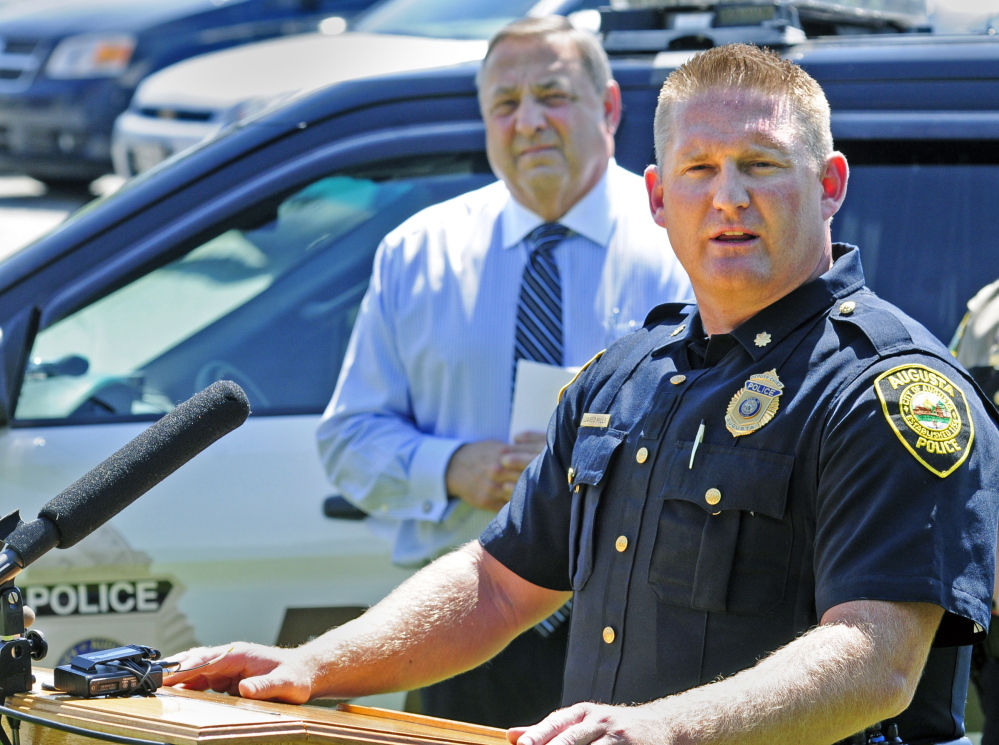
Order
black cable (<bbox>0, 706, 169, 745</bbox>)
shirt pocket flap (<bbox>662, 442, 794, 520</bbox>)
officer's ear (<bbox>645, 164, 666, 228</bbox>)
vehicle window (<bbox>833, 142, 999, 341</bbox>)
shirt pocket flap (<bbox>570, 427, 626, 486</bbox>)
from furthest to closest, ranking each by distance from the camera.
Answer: vehicle window (<bbox>833, 142, 999, 341</bbox>)
officer's ear (<bbox>645, 164, 666, 228</bbox>)
shirt pocket flap (<bbox>570, 427, 626, 486</bbox>)
shirt pocket flap (<bbox>662, 442, 794, 520</bbox>)
black cable (<bbox>0, 706, 169, 745</bbox>)

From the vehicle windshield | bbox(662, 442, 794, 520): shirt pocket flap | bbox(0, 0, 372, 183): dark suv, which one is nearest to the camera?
bbox(662, 442, 794, 520): shirt pocket flap

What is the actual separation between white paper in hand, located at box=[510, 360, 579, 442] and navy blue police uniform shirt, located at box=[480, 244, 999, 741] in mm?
662

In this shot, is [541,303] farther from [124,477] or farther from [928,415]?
[124,477]

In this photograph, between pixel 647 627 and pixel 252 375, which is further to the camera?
pixel 252 375

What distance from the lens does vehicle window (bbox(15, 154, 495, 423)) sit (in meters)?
3.04

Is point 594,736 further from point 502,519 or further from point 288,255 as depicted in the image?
point 288,255

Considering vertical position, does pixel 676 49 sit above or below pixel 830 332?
above

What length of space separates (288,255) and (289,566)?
0.74 m

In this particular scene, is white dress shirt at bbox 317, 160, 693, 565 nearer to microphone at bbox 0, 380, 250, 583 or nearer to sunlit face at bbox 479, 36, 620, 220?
sunlit face at bbox 479, 36, 620, 220

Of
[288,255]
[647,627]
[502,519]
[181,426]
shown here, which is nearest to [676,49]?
[288,255]

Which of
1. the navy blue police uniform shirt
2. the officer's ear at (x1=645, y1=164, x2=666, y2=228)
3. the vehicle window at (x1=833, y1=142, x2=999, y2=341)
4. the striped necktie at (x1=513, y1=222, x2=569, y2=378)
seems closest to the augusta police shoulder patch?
the navy blue police uniform shirt

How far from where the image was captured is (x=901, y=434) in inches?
62.6

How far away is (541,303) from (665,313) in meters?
0.77

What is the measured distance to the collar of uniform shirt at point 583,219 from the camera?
2967mm
